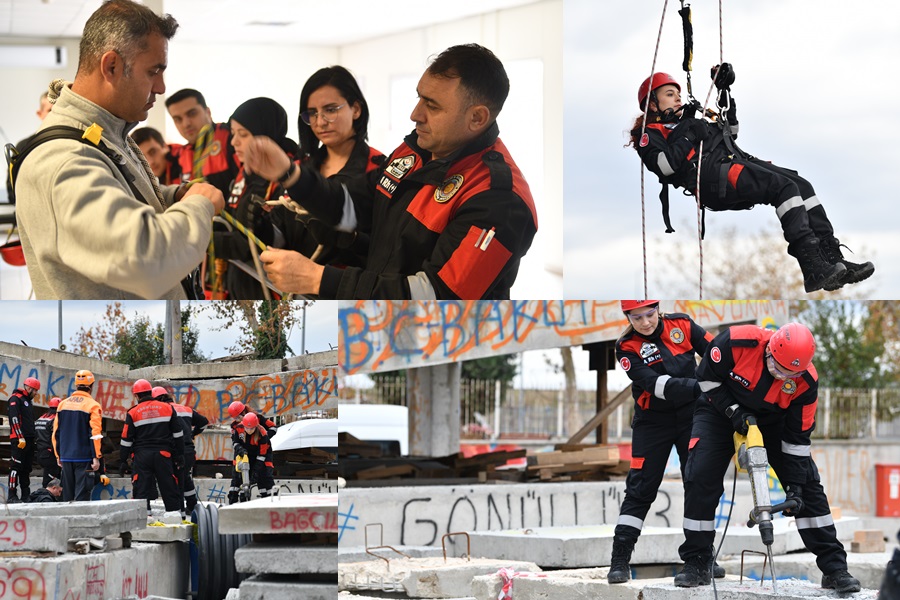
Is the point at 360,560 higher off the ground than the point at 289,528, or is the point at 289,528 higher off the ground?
the point at 289,528

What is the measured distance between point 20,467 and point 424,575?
3.36 metres

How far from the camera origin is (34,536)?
6406 millimetres

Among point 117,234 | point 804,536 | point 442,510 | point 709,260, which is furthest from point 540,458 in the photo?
point 117,234

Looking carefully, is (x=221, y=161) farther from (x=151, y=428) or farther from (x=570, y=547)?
(x=570, y=547)

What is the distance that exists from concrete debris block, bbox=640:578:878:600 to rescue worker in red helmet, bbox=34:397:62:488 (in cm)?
344

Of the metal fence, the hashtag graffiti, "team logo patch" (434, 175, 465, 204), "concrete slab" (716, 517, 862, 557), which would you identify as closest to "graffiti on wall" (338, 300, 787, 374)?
the hashtag graffiti

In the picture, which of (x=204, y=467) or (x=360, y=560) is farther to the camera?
(x=360, y=560)

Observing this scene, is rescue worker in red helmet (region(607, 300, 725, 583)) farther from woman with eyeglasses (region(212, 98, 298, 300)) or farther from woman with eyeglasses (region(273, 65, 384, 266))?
woman with eyeglasses (region(212, 98, 298, 300))

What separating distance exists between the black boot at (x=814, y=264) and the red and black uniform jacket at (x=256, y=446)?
10.4 ft

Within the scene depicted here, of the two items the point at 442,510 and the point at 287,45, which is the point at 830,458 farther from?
the point at 287,45

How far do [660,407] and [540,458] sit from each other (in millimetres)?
6704

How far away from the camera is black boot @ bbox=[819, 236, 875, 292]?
6766 mm

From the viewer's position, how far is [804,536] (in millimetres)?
6926

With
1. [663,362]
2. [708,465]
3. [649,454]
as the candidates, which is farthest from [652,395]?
[708,465]
